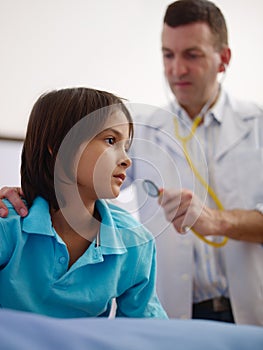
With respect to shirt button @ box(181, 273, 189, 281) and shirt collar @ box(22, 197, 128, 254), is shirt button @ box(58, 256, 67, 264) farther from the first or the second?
shirt button @ box(181, 273, 189, 281)

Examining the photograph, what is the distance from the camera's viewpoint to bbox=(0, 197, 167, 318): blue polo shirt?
67 centimetres

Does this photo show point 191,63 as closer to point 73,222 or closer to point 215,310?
point 215,310

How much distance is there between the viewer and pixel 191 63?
1.31m

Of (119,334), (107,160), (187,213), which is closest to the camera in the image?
(119,334)

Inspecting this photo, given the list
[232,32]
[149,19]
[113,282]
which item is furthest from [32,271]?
[232,32]

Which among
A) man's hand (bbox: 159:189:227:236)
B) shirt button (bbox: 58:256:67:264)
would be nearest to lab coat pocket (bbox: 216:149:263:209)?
man's hand (bbox: 159:189:227:236)

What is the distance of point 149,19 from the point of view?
1587 mm

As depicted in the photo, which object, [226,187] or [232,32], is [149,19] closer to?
[232,32]

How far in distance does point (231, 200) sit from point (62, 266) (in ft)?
2.36

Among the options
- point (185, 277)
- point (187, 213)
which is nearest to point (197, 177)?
point (187, 213)

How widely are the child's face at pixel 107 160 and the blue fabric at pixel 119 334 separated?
224 mm

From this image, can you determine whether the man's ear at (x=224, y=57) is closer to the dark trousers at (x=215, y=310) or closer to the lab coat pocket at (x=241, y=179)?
the lab coat pocket at (x=241, y=179)

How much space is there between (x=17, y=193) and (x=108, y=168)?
156 millimetres

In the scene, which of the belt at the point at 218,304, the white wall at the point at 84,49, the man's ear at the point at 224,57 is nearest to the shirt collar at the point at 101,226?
the white wall at the point at 84,49
